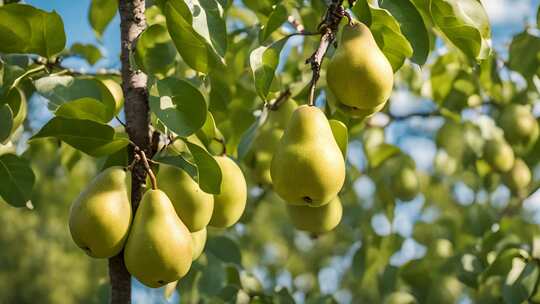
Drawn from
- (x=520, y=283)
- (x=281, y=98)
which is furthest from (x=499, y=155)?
(x=281, y=98)

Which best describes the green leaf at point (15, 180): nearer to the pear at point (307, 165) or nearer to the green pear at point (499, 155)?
the pear at point (307, 165)

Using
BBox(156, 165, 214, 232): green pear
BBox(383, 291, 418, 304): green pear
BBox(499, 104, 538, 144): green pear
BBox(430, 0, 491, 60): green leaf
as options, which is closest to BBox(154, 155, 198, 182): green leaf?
BBox(156, 165, 214, 232): green pear

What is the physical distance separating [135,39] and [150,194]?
28 centimetres

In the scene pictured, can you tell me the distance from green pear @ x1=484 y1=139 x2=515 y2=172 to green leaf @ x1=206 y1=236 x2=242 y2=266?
712mm

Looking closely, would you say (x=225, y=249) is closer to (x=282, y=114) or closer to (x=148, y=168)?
(x=282, y=114)

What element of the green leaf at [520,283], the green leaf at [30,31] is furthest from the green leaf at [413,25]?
the green leaf at [520,283]

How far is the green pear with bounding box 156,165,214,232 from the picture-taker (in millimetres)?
999

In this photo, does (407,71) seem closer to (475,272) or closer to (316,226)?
(475,272)

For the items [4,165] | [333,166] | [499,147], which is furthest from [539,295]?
[4,165]

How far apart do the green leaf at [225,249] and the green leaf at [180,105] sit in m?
0.75

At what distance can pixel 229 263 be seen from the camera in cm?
168

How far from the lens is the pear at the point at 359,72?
0.96 meters

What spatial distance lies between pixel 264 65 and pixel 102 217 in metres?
0.28

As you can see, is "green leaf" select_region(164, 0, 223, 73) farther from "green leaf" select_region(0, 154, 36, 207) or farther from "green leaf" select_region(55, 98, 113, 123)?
"green leaf" select_region(0, 154, 36, 207)
